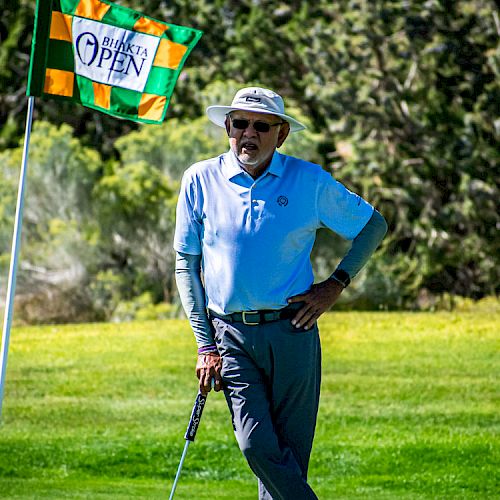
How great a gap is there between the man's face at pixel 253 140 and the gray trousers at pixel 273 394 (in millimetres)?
642

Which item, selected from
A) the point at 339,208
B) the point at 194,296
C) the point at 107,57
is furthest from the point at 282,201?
the point at 107,57

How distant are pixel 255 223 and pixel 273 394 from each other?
27.1 inches

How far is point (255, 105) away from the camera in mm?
5125

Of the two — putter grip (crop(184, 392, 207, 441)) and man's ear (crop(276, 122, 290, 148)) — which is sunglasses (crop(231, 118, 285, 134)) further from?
putter grip (crop(184, 392, 207, 441))

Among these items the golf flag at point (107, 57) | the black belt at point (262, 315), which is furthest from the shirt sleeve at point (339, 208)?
the golf flag at point (107, 57)

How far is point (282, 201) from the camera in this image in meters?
5.11

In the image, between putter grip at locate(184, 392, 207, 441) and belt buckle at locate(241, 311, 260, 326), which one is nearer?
belt buckle at locate(241, 311, 260, 326)

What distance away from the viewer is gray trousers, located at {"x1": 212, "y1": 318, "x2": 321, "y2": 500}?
5.11 m

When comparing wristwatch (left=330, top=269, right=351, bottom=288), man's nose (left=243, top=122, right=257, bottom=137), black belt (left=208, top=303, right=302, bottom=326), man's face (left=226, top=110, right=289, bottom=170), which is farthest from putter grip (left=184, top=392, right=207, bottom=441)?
man's nose (left=243, top=122, right=257, bottom=137)

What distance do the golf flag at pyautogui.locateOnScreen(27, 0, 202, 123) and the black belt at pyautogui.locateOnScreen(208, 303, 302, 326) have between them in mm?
1614

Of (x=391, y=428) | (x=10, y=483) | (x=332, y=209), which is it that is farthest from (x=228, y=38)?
(x=332, y=209)

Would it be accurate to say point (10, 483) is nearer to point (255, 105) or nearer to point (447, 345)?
point (255, 105)

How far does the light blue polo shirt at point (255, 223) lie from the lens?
16.7ft

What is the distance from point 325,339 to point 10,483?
8.48 meters
